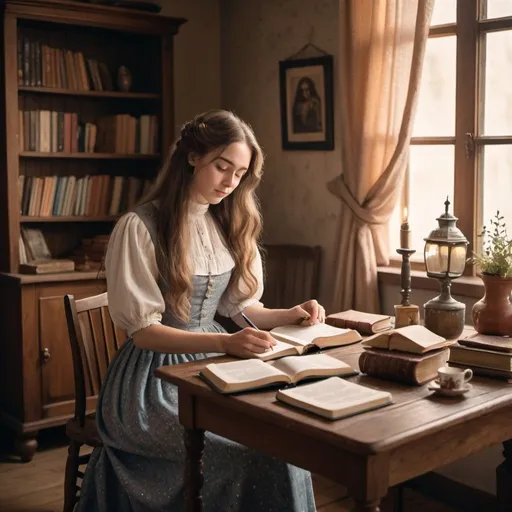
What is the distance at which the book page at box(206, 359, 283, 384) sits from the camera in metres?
1.96

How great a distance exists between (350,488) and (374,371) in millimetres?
457

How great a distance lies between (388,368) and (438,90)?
5.94 ft

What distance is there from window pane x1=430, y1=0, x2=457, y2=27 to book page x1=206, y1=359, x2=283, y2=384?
6.47 feet

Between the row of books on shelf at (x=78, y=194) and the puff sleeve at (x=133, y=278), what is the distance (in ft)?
5.57

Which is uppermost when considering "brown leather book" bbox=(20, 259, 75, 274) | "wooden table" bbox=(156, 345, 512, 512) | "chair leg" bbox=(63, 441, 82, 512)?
"brown leather book" bbox=(20, 259, 75, 274)

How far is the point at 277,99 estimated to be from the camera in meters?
4.27

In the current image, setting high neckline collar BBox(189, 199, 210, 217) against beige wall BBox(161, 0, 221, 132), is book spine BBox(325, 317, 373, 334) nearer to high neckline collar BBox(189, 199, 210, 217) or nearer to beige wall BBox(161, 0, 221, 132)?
high neckline collar BBox(189, 199, 210, 217)

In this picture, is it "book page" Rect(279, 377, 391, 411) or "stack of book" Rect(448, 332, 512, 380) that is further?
"stack of book" Rect(448, 332, 512, 380)

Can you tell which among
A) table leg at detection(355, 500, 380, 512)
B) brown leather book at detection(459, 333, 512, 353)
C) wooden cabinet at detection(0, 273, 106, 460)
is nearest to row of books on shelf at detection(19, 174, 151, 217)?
wooden cabinet at detection(0, 273, 106, 460)

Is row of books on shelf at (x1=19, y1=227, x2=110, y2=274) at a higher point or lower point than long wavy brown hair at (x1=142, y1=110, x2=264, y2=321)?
lower

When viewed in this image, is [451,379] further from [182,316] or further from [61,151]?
[61,151]

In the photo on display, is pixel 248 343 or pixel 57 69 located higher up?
pixel 57 69

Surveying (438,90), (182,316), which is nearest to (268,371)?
(182,316)

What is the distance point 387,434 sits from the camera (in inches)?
64.8
